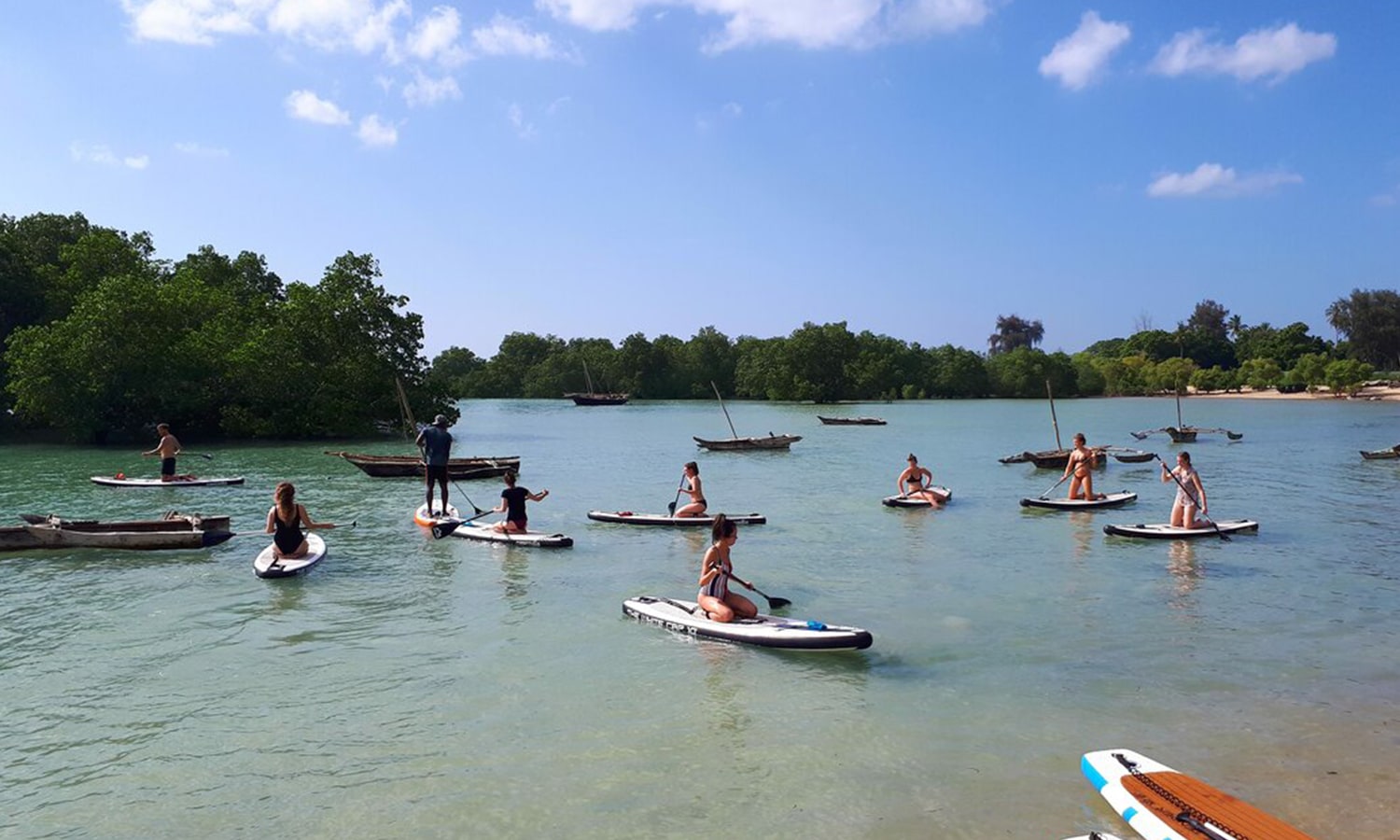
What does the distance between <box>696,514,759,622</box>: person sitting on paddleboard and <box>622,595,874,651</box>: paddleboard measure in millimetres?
133

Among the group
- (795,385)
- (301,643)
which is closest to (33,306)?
(301,643)

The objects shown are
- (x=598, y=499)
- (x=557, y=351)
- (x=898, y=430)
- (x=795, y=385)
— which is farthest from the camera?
(x=557, y=351)

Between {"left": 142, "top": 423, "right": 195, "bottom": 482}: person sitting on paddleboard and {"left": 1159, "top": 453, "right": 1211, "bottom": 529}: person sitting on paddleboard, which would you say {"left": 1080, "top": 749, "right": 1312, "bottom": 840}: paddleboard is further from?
{"left": 142, "top": 423, "right": 195, "bottom": 482}: person sitting on paddleboard

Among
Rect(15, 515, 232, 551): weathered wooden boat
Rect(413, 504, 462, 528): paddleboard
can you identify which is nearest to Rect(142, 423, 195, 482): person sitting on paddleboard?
Rect(15, 515, 232, 551): weathered wooden boat

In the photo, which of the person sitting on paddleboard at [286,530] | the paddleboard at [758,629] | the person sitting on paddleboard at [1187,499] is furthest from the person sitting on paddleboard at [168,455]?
the person sitting on paddleboard at [1187,499]

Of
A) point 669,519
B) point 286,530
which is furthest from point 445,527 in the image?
point 669,519

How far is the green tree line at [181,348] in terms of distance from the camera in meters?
45.3

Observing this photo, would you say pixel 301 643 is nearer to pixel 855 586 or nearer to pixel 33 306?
pixel 855 586

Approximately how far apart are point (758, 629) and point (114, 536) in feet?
43.6

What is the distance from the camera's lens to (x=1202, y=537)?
19.2 metres

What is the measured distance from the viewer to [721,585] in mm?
11953

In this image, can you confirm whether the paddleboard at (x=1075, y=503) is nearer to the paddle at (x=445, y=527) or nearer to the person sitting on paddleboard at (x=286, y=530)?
the paddle at (x=445, y=527)

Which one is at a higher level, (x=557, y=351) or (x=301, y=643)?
(x=557, y=351)

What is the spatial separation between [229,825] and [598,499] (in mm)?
21269
